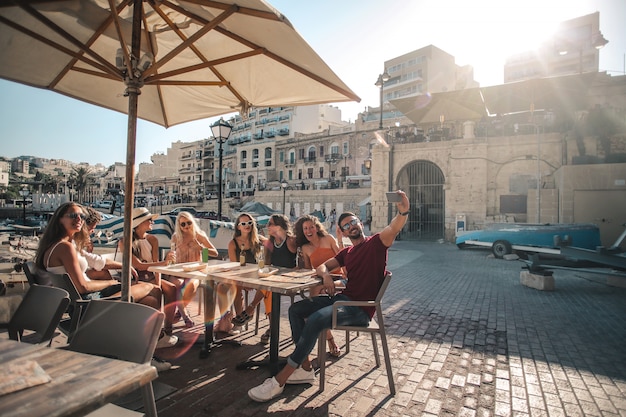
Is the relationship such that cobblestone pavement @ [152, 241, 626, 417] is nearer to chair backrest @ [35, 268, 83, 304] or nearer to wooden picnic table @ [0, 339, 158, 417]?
chair backrest @ [35, 268, 83, 304]

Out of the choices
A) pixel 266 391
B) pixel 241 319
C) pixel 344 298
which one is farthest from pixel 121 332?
pixel 241 319

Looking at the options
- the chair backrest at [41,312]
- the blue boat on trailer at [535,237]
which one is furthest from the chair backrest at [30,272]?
the blue boat on trailer at [535,237]

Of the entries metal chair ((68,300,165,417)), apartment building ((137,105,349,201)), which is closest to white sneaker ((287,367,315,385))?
metal chair ((68,300,165,417))

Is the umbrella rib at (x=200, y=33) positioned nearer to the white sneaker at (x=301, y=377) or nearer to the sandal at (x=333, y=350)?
the white sneaker at (x=301, y=377)

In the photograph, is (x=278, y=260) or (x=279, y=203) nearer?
(x=278, y=260)

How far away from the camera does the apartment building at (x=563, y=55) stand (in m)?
44.2

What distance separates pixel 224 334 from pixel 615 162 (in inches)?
628

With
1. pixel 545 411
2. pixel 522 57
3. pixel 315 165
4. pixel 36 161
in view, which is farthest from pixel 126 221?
pixel 36 161

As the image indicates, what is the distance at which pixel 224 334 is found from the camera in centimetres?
444

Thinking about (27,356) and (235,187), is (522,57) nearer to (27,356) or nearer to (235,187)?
(235,187)

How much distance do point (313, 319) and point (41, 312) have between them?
1.98 m

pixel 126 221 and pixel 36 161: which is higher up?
pixel 36 161

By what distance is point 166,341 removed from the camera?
3.97 meters

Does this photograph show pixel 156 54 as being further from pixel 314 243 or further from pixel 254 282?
pixel 314 243
